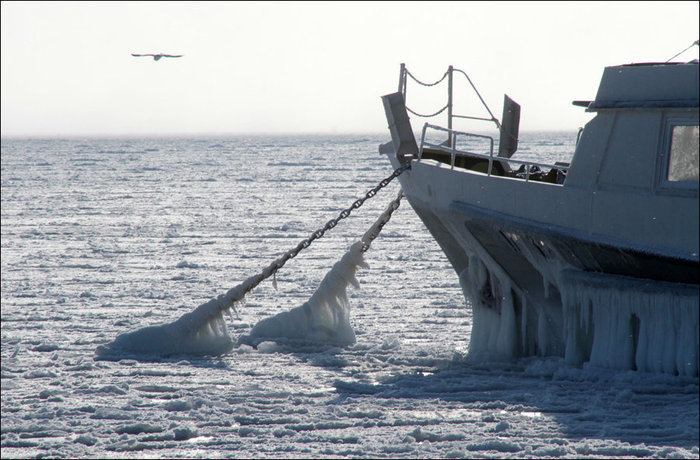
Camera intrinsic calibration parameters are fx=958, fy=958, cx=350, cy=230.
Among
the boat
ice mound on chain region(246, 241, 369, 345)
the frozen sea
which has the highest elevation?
the boat

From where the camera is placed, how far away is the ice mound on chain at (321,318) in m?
12.0

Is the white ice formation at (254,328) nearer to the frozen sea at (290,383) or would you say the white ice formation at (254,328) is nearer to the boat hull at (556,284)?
the frozen sea at (290,383)

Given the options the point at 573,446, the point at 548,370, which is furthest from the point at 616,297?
the point at 573,446

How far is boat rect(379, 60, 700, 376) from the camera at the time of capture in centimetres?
905

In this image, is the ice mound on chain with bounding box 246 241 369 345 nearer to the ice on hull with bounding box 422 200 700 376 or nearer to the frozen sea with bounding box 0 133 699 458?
the frozen sea with bounding box 0 133 699 458

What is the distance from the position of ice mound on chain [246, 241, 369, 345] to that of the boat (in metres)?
1.72

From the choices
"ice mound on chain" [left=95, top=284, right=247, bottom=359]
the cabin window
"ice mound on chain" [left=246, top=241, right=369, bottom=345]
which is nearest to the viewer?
the cabin window

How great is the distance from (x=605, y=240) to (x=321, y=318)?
4067 millimetres

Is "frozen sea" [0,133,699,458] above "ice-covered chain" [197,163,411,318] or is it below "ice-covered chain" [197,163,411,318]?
below

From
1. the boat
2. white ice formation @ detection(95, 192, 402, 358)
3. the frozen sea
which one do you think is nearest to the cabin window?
the boat

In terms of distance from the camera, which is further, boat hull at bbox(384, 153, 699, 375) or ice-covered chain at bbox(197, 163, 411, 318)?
ice-covered chain at bbox(197, 163, 411, 318)

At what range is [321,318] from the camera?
39.6ft

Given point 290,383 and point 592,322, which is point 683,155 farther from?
point 290,383

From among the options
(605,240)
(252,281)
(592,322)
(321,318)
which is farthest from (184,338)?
(605,240)
